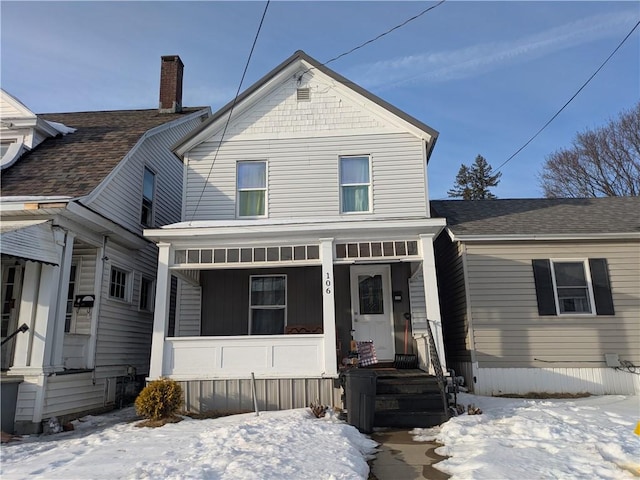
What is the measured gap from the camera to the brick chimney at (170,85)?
1493cm

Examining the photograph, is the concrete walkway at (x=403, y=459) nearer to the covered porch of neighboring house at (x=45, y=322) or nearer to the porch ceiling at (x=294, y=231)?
the porch ceiling at (x=294, y=231)

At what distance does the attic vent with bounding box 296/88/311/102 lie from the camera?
11.6 meters

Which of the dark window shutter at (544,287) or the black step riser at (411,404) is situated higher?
the dark window shutter at (544,287)

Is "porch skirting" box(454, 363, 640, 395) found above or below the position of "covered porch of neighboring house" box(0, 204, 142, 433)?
below

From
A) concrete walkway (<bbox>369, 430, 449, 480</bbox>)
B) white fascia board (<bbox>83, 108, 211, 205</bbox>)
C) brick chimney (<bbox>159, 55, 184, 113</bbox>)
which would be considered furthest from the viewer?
brick chimney (<bbox>159, 55, 184, 113</bbox>)

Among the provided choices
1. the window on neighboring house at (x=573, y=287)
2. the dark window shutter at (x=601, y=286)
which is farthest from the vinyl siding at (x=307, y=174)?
the dark window shutter at (x=601, y=286)

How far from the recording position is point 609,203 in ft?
41.6

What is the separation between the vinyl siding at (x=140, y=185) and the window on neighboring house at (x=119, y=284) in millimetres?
1060

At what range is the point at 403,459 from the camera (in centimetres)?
579

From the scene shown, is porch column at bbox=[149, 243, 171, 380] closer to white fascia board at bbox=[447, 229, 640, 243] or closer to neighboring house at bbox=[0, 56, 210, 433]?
neighboring house at bbox=[0, 56, 210, 433]

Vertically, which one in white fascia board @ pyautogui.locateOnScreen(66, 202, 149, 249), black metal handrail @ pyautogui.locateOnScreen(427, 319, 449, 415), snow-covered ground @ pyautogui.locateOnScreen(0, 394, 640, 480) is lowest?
snow-covered ground @ pyautogui.locateOnScreen(0, 394, 640, 480)

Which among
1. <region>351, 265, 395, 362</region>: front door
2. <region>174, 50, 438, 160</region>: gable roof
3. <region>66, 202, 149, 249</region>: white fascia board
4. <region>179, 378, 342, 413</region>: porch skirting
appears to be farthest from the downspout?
<region>351, 265, 395, 362</region>: front door

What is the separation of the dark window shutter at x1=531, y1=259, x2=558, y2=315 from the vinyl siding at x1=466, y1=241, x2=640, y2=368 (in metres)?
0.11

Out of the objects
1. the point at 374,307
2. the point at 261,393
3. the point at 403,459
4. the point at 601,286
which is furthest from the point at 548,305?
the point at 261,393
